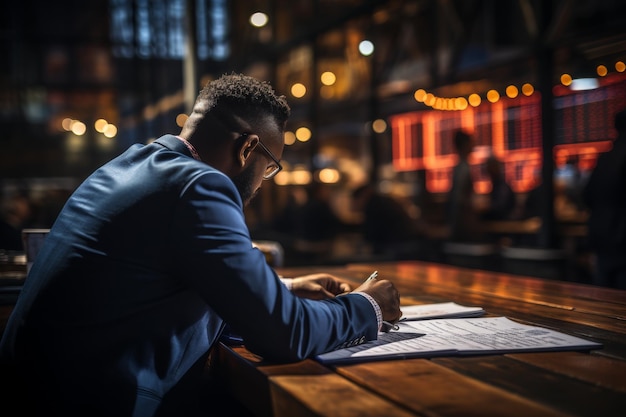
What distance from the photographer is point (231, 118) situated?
1569mm

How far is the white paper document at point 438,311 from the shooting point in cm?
176

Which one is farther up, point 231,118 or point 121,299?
point 231,118

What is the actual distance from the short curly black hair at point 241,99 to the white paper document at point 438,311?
0.61 meters

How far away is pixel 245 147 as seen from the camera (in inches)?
62.5

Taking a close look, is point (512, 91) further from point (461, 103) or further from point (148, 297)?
point (148, 297)

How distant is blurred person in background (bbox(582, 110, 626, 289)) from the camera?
157 inches

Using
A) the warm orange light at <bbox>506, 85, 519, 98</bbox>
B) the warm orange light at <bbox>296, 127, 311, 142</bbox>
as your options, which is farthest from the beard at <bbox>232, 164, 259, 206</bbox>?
the warm orange light at <bbox>296, 127, 311, 142</bbox>

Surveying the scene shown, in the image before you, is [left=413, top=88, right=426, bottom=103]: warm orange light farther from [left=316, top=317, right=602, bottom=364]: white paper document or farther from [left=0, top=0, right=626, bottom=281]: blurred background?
[left=316, top=317, right=602, bottom=364]: white paper document

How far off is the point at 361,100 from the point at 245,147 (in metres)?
8.22

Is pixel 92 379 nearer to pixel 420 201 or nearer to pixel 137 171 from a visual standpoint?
pixel 137 171

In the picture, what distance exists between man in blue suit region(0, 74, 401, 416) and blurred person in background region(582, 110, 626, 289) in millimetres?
2985

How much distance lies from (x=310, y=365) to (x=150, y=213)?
0.43 m

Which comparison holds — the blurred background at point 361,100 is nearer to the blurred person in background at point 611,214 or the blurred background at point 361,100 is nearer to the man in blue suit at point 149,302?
the blurred person in background at point 611,214

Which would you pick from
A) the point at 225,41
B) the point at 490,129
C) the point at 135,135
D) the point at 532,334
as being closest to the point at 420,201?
the point at 490,129
